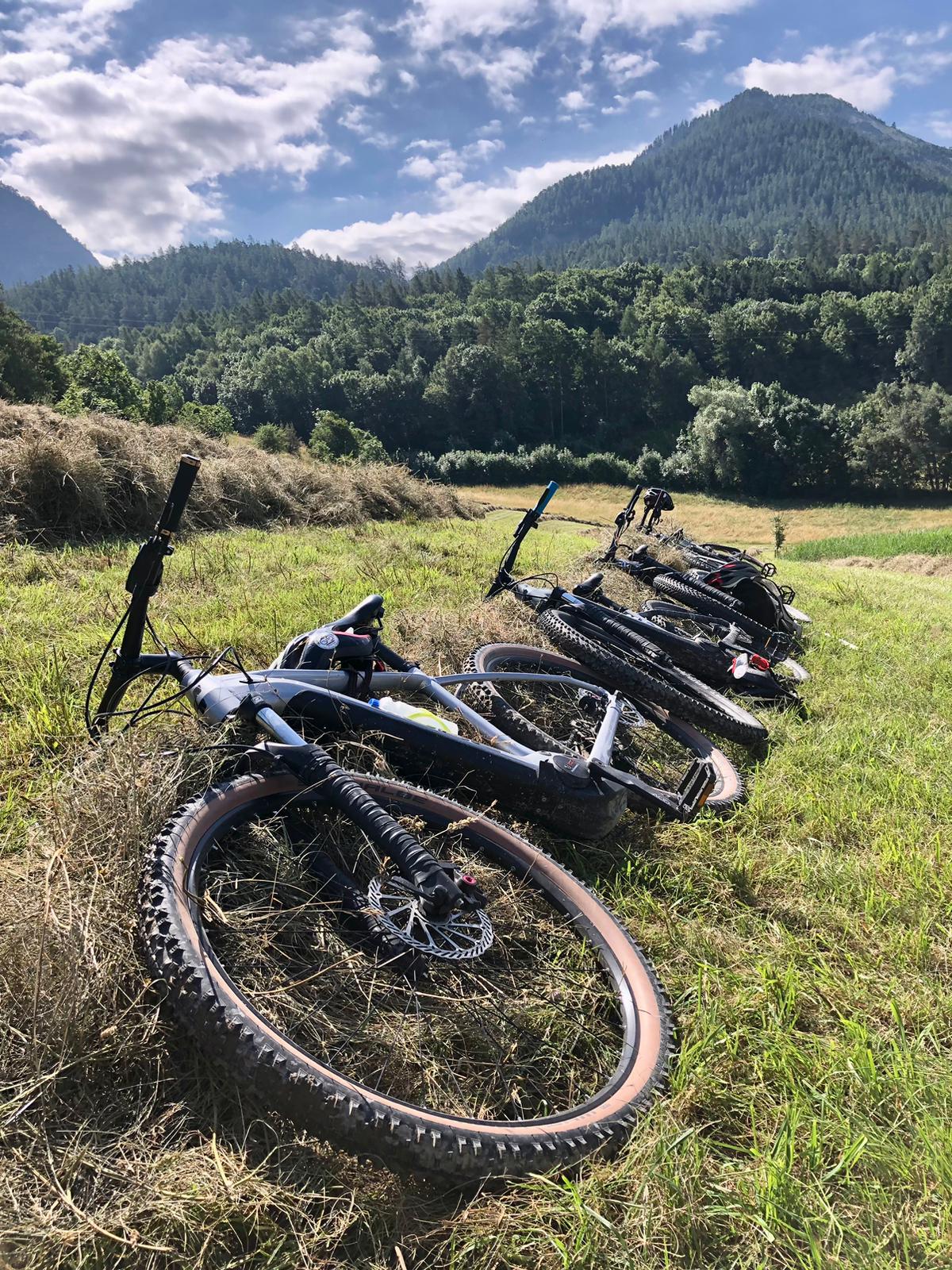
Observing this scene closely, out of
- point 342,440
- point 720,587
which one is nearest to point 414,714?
point 720,587

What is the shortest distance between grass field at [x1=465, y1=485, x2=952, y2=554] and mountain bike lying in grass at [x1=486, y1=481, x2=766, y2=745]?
39022mm

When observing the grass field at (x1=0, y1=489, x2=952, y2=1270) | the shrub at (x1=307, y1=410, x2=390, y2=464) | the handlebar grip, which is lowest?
the grass field at (x1=0, y1=489, x2=952, y2=1270)

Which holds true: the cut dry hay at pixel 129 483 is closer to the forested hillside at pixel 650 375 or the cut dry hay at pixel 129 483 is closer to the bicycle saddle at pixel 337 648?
the bicycle saddle at pixel 337 648

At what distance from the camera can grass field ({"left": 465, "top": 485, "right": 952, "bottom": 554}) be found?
47688mm

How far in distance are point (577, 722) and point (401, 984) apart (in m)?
2.27

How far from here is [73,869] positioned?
204cm

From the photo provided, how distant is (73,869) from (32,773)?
36.3 inches

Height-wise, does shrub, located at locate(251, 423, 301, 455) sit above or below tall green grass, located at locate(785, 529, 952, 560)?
above

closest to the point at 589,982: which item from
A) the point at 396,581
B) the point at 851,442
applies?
the point at 396,581

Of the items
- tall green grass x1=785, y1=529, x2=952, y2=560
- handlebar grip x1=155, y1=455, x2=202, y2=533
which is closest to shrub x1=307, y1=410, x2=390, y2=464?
tall green grass x1=785, y1=529, x2=952, y2=560

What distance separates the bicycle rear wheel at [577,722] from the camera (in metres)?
3.64

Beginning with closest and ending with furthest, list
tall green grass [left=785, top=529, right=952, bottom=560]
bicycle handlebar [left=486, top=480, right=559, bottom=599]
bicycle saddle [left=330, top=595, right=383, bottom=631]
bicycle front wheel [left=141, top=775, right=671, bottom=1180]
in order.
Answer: bicycle front wheel [left=141, top=775, right=671, bottom=1180] → bicycle saddle [left=330, top=595, right=383, bottom=631] → bicycle handlebar [left=486, top=480, right=559, bottom=599] → tall green grass [left=785, top=529, right=952, bottom=560]

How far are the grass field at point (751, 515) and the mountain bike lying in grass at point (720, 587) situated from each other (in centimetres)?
A: 3653

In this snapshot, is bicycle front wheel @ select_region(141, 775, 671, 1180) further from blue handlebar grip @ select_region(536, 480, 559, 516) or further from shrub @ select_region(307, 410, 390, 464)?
shrub @ select_region(307, 410, 390, 464)
